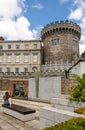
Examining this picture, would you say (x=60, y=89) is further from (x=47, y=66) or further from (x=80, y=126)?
(x=47, y=66)

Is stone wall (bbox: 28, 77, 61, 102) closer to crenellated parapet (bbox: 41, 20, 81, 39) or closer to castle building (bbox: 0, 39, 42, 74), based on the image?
castle building (bbox: 0, 39, 42, 74)

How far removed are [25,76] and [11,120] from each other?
29.0 metres

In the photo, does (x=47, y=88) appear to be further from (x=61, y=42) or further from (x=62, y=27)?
(x=62, y=27)

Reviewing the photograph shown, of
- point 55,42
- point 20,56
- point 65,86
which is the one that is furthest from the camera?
point 55,42

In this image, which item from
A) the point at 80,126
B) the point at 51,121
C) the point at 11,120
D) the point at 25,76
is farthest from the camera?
the point at 25,76

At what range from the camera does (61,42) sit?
4784 cm

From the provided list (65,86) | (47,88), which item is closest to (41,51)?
(47,88)

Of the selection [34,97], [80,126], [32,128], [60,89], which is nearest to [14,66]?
[34,97]

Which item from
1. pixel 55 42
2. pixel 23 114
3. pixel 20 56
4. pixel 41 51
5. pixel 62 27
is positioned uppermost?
pixel 62 27

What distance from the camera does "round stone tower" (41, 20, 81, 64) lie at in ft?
156

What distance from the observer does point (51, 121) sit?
299 inches

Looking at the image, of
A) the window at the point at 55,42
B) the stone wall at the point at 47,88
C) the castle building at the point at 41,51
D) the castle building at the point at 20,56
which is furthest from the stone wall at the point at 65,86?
the window at the point at 55,42

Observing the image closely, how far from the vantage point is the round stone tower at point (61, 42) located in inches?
1875

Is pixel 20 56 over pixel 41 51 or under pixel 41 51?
under
